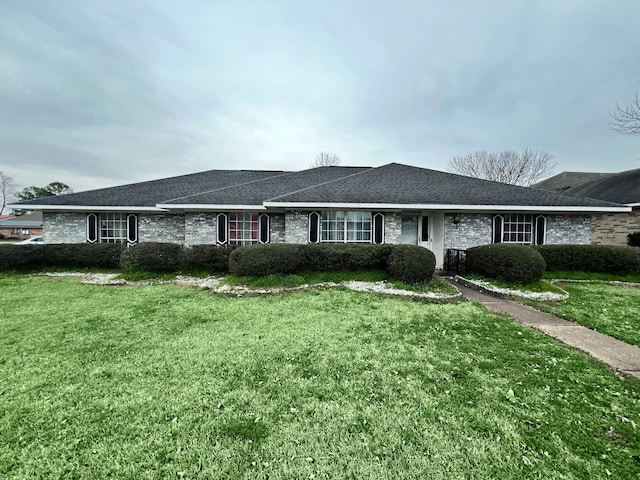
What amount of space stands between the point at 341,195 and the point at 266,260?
4.01 meters

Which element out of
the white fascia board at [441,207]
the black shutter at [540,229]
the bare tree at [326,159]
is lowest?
the black shutter at [540,229]

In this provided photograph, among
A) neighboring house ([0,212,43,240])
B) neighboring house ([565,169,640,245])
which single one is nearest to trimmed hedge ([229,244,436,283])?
neighboring house ([565,169,640,245])

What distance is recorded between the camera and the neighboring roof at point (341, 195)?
1002cm

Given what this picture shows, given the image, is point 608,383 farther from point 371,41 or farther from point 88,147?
point 88,147

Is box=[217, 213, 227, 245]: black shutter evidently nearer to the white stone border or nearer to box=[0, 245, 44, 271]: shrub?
the white stone border

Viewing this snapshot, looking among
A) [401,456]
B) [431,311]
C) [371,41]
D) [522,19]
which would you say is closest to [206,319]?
[401,456]

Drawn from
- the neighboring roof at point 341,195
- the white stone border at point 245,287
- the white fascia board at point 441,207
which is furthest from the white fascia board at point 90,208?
the white fascia board at point 441,207

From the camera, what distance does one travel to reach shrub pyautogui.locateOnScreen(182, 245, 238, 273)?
9844mm

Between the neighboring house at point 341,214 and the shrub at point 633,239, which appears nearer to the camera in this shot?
the neighboring house at point 341,214

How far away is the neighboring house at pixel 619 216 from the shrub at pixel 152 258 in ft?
62.1

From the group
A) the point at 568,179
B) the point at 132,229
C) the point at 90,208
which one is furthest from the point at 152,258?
the point at 568,179

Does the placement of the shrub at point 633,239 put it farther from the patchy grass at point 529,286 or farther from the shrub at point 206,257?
the shrub at point 206,257

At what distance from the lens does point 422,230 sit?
37.2 feet

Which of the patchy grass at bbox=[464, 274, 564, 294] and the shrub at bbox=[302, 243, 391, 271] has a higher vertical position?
the shrub at bbox=[302, 243, 391, 271]
